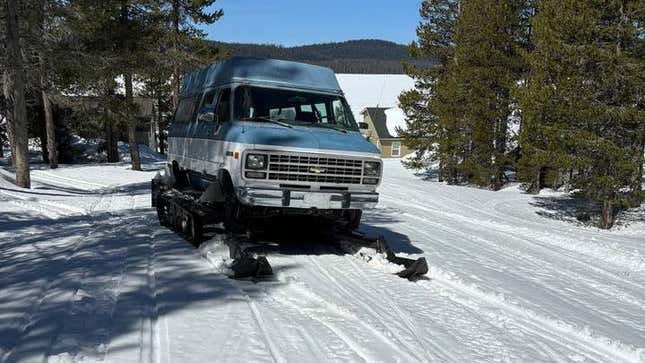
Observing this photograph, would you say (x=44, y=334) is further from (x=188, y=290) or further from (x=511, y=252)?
(x=511, y=252)

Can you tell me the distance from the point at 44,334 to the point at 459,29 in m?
27.7

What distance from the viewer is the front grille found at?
7.22 m

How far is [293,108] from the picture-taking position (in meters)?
8.51

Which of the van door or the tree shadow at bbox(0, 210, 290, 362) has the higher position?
the van door

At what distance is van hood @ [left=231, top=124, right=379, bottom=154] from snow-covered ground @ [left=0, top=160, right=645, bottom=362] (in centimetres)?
163

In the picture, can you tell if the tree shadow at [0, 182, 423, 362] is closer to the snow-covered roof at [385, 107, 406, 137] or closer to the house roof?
the house roof

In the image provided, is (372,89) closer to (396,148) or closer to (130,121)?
(396,148)

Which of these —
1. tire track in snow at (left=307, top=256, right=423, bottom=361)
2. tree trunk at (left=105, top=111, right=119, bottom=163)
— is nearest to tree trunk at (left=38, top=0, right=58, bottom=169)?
tree trunk at (left=105, top=111, right=119, bottom=163)

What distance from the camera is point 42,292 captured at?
221 inches

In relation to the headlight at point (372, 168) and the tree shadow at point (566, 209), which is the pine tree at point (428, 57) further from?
the headlight at point (372, 168)

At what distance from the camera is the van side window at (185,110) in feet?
33.3

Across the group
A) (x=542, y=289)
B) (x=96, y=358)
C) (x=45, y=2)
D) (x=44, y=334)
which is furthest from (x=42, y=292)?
(x=45, y=2)

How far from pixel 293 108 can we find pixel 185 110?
3.15 m

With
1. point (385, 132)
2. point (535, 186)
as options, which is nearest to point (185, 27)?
point (535, 186)
